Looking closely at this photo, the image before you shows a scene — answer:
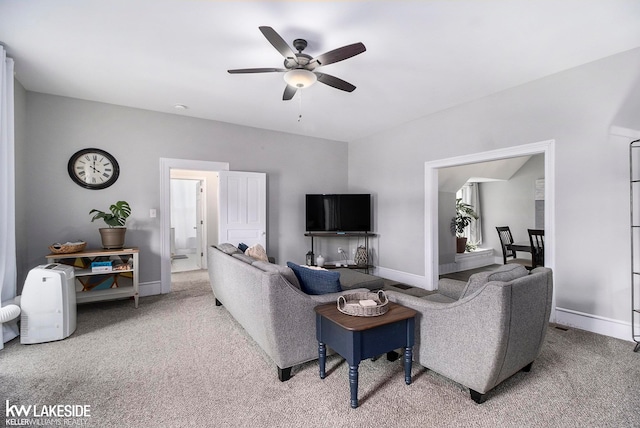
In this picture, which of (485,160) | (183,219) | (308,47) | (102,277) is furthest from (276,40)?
(183,219)

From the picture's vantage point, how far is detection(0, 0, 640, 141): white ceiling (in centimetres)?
213

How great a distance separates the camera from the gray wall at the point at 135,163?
11.9 feet

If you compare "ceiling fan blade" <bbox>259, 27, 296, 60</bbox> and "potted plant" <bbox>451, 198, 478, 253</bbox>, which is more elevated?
"ceiling fan blade" <bbox>259, 27, 296, 60</bbox>

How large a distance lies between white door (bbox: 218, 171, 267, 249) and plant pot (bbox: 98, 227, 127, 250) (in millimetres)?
1360

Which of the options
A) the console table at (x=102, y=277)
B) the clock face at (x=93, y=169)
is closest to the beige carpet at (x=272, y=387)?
the console table at (x=102, y=277)

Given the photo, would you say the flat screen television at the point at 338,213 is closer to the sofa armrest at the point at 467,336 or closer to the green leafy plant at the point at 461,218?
the green leafy plant at the point at 461,218

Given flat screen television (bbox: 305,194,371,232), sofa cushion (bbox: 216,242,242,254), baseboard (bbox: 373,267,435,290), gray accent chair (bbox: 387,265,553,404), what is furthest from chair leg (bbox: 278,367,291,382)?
flat screen television (bbox: 305,194,371,232)

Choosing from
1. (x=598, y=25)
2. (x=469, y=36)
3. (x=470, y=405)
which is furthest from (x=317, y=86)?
(x=470, y=405)

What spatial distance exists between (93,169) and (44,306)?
1968mm

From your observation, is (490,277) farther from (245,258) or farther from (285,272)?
(245,258)

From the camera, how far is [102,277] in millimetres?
3688

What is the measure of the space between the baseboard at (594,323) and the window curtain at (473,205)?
430cm

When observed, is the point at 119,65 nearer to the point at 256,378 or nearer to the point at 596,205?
the point at 256,378

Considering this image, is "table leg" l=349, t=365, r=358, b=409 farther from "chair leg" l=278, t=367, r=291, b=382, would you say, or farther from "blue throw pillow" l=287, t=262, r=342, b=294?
"blue throw pillow" l=287, t=262, r=342, b=294
